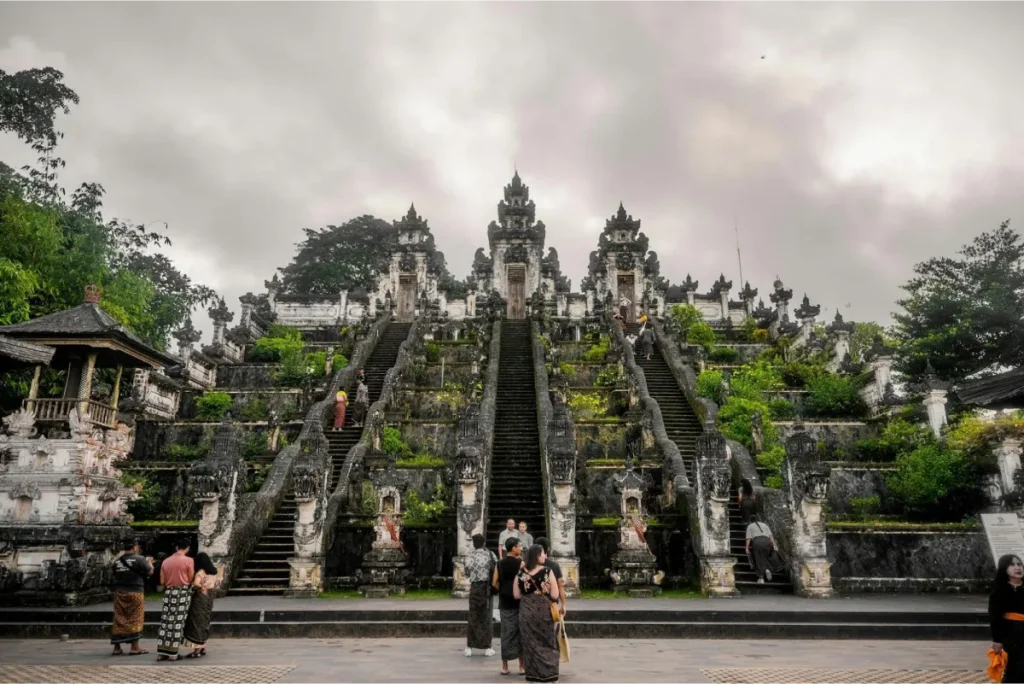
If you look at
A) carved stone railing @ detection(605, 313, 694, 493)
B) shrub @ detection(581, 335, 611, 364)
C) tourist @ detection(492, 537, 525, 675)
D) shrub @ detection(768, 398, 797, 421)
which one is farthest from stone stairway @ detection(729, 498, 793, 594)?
shrub @ detection(581, 335, 611, 364)

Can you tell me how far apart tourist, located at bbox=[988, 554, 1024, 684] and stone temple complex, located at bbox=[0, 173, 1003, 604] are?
22.4 ft

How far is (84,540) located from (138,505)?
4.48m

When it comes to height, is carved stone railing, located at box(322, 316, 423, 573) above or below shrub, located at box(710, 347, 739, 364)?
below

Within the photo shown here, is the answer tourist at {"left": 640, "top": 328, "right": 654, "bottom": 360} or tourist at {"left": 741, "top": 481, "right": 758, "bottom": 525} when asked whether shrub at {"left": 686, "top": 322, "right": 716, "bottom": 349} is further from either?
tourist at {"left": 741, "top": 481, "right": 758, "bottom": 525}

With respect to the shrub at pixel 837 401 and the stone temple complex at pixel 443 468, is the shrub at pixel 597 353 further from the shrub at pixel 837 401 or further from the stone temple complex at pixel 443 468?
the shrub at pixel 837 401

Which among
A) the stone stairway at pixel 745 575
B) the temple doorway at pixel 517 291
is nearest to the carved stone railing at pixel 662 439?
the stone stairway at pixel 745 575

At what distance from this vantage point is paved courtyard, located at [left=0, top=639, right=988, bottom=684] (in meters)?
6.24

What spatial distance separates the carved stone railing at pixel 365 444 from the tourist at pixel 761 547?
315 inches

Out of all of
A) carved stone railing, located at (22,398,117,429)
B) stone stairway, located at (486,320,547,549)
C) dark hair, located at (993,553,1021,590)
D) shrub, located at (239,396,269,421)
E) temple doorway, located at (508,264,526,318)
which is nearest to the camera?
dark hair, located at (993,553,1021,590)

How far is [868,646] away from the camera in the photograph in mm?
8406

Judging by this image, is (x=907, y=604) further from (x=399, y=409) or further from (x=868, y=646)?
(x=399, y=409)

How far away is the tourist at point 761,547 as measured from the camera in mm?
11742

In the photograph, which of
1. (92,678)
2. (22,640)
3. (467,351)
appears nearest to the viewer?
(92,678)

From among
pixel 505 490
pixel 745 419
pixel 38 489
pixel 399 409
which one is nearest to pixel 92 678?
pixel 38 489
